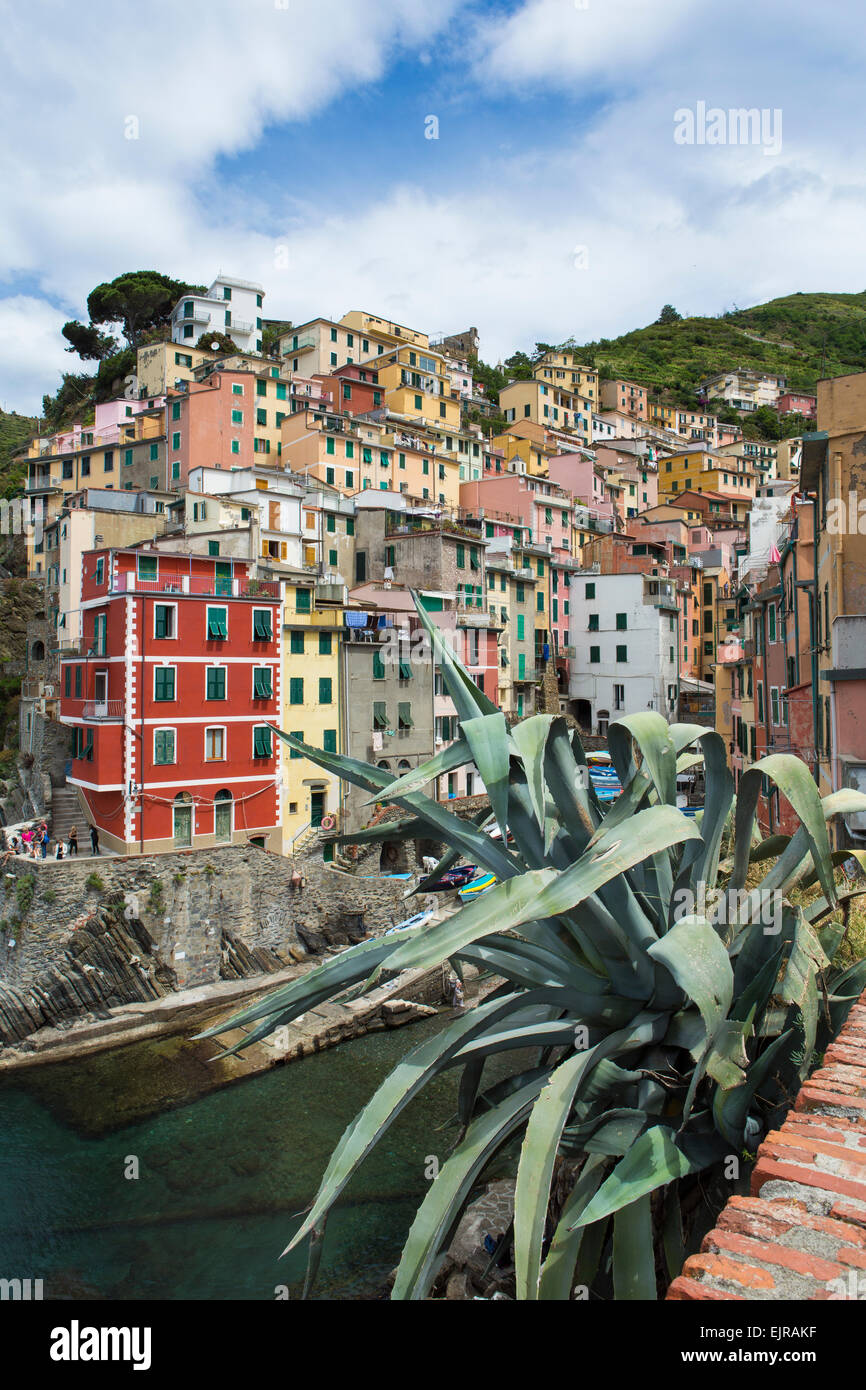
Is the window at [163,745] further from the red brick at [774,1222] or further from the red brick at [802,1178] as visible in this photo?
the red brick at [774,1222]

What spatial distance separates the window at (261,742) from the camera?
29.8 metres

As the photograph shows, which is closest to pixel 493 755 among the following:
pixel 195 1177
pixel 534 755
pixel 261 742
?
pixel 534 755

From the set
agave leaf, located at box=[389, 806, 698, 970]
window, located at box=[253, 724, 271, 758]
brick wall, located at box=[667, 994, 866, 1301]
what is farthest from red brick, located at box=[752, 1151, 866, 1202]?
window, located at box=[253, 724, 271, 758]

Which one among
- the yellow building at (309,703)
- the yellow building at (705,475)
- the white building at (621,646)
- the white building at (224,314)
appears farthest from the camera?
the yellow building at (705,475)

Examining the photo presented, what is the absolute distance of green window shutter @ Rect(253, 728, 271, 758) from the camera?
97.6 feet

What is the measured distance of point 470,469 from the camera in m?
60.9

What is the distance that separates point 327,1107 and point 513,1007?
17.7 meters

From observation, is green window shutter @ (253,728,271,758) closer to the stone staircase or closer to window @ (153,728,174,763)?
window @ (153,728,174,763)

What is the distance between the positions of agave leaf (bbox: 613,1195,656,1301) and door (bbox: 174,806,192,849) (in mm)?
25105

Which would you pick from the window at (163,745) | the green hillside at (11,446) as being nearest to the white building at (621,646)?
the window at (163,745)

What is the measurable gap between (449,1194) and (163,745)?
24.6 metres

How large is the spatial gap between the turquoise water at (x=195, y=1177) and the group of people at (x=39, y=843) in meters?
6.79

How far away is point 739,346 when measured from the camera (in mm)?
133875
